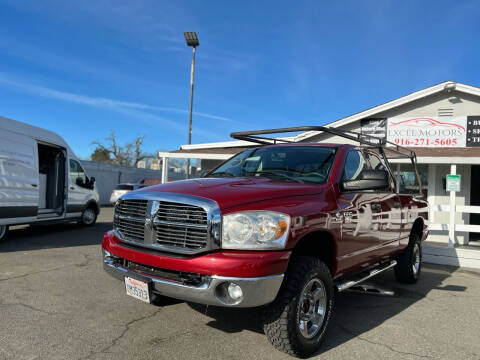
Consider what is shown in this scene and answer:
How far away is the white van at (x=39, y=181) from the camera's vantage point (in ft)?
25.1

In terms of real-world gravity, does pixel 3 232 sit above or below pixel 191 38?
below

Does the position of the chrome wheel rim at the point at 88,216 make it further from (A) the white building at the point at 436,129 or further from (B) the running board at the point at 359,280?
(B) the running board at the point at 359,280

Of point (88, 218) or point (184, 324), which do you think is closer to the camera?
point (184, 324)

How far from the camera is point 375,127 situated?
37.9 feet

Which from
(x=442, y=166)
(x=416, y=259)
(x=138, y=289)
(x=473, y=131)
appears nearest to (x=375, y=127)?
(x=442, y=166)

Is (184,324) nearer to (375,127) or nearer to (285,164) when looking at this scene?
(285,164)

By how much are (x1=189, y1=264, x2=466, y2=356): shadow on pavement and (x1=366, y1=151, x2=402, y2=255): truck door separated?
69 cm

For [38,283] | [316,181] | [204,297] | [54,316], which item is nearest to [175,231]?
Answer: [204,297]

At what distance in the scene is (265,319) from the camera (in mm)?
2881

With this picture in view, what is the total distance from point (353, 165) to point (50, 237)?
774 cm

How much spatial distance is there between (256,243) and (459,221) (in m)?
9.72

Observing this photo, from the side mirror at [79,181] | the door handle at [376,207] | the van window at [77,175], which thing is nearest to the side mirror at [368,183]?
the door handle at [376,207]

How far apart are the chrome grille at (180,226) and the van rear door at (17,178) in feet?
19.9

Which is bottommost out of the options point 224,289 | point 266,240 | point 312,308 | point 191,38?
point 312,308
